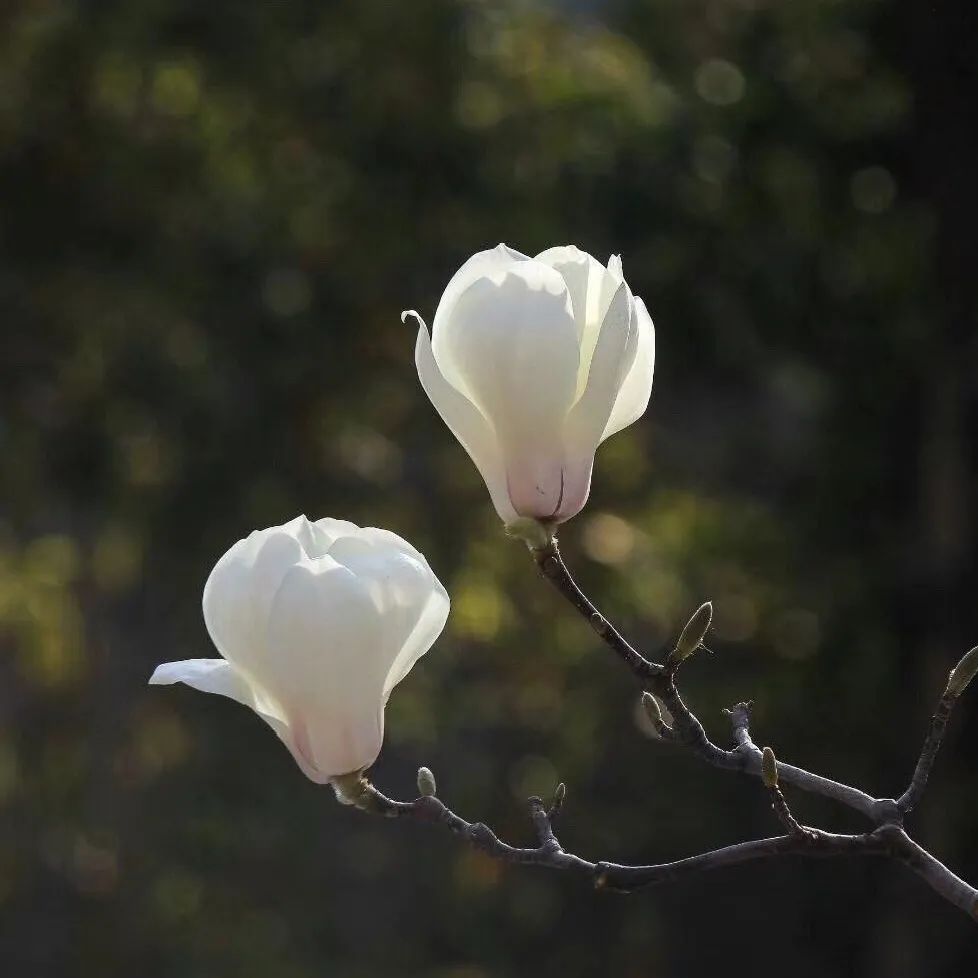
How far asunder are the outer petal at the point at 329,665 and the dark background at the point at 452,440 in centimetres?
177

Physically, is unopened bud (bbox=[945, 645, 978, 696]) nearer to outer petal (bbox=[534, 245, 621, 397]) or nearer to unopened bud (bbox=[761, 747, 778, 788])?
unopened bud (bbox=[761, 747, 778, 788])

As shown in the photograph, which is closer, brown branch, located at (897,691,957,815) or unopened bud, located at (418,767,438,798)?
brown branch, located at (897,691,957,815)

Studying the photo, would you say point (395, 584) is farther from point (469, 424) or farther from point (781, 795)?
point (781, 795)

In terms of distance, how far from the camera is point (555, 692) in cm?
277

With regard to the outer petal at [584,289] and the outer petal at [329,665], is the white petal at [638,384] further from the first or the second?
the outer petal at [329,665]

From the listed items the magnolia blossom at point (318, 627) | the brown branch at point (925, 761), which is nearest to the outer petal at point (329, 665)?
the magnolia blossom at point (318, 627)

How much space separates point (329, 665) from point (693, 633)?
16cm

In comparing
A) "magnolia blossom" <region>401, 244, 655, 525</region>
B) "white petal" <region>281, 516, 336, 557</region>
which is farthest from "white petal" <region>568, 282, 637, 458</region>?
"white petal" <region>281, 516, 336, 557</region>

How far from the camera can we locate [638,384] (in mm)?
702

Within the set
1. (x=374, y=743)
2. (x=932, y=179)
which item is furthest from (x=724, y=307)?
(x=374, y=743)

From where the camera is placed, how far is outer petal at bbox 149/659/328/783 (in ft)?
2.15

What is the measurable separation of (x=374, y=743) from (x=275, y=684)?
0.19 feet

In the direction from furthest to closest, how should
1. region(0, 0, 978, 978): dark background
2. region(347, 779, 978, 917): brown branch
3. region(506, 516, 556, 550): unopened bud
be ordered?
region(0, 0, 978, 978): dark background, region(506, 516, 556, 550): unopened bud, region(347, 779, 978, 917): brown branch

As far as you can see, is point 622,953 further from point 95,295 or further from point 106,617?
point 95,295
